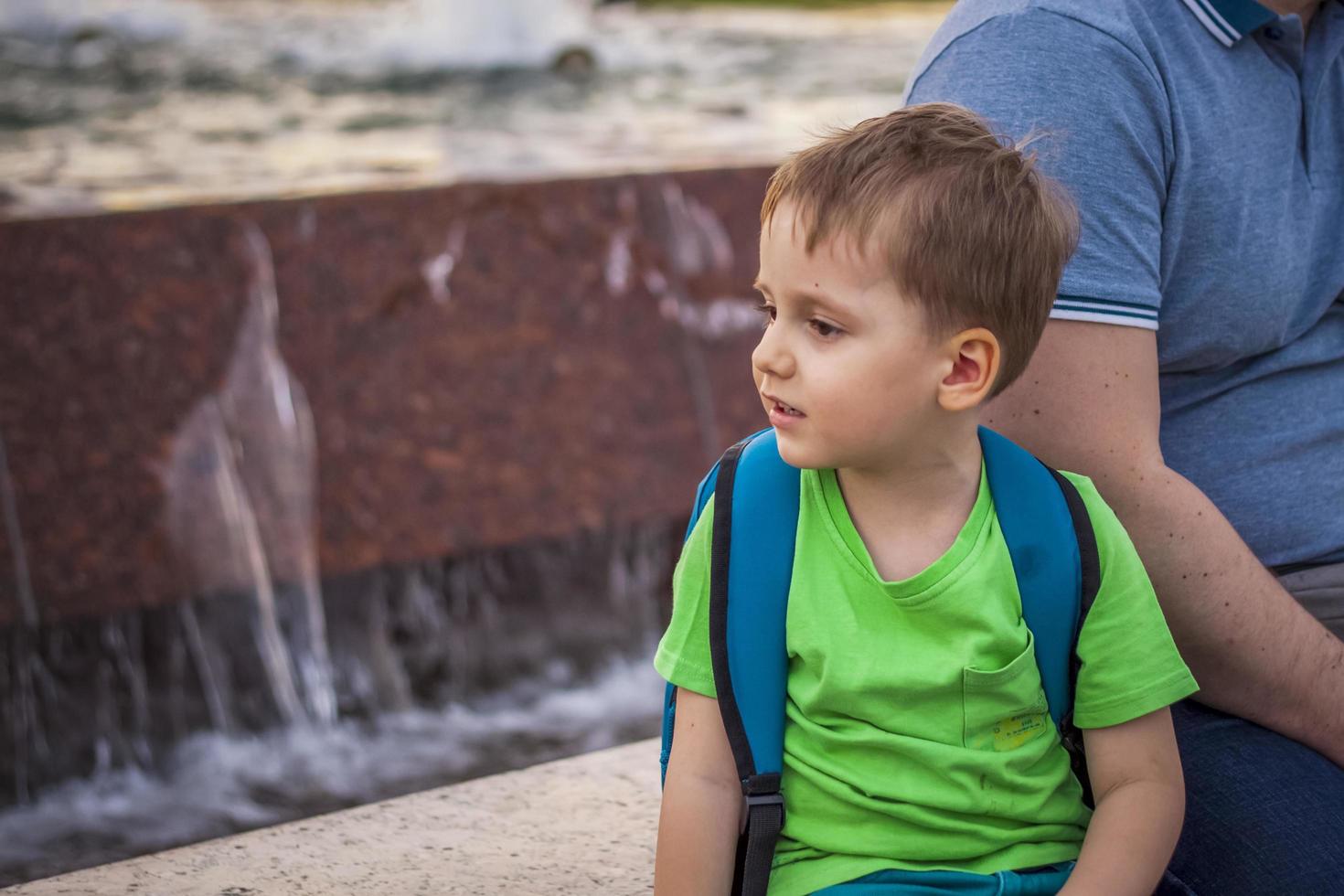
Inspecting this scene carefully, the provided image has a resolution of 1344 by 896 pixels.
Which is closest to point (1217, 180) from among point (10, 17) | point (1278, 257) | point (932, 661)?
point (1278, 257)

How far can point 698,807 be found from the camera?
1514mm

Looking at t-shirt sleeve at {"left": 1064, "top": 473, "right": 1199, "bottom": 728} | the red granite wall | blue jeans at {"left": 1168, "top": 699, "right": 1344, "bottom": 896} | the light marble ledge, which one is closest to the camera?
t-shirt sleeve at {"left": 1064, "top": 473, "right": 1199, "bottom": 728}

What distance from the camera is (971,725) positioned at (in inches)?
58.4

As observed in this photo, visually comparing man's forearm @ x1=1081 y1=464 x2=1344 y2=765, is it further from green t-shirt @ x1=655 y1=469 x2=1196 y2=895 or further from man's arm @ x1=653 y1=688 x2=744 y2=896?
man's arm @ x1=653 y1=688 x2=744 y2=896

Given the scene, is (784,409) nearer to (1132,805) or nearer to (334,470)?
(1132,805)

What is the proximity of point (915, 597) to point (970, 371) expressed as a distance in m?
0.23

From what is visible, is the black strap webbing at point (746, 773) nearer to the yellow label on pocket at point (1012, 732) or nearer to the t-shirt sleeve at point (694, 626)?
the t-shirt sleeve at point (694, 626)

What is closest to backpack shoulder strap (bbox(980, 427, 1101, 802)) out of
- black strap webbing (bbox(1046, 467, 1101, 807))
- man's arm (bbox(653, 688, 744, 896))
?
black strap webbing (bbox(1046, 467, 1101, 807))

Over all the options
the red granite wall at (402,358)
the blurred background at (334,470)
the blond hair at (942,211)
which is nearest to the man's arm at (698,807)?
the blond hair at (942,211)

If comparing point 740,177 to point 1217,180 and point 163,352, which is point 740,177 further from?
point 1217,180

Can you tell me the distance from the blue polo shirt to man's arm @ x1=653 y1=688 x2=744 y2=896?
61 cm

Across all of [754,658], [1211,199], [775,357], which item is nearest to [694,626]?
[754,658]

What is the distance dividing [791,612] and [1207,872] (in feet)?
2.02

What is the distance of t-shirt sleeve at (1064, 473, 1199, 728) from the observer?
59.5 inches
